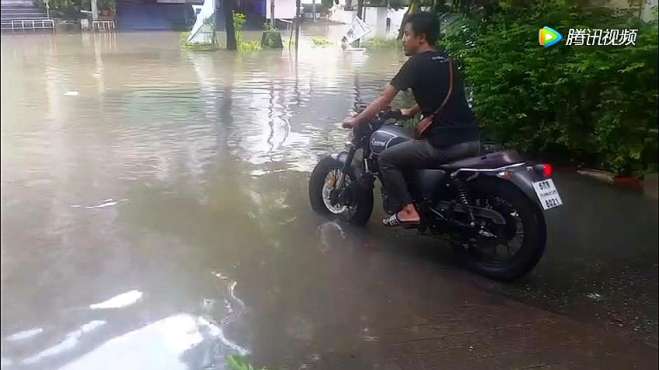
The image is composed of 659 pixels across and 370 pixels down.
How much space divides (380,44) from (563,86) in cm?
103

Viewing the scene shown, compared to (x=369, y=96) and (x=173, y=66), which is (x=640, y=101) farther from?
(x=173, y=66)

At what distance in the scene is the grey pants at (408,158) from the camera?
11.1ft

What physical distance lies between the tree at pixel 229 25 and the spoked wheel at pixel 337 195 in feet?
3.48

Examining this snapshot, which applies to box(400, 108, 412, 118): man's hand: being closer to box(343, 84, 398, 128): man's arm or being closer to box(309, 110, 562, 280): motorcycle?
box(309, 110, 562, 280): motorcycle

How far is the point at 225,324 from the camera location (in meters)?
2.77

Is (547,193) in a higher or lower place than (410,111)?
lower

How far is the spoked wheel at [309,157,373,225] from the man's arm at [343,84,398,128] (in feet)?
1.26

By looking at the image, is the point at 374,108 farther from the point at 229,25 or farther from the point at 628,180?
the point at 628,180

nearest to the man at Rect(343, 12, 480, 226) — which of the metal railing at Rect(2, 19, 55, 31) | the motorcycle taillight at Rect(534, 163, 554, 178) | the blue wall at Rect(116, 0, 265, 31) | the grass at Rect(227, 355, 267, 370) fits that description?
the motorcycle taillight at Rect(534, 163, 554, 178)

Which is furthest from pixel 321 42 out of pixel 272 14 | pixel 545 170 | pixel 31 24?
pixel 31 24

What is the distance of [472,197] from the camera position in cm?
340

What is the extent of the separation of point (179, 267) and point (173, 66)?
1014 mm

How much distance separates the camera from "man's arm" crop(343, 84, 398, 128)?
3.29 meters

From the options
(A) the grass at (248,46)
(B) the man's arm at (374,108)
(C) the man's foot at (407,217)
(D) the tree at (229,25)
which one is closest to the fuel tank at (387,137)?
(B) the man's arm at (374,108)
